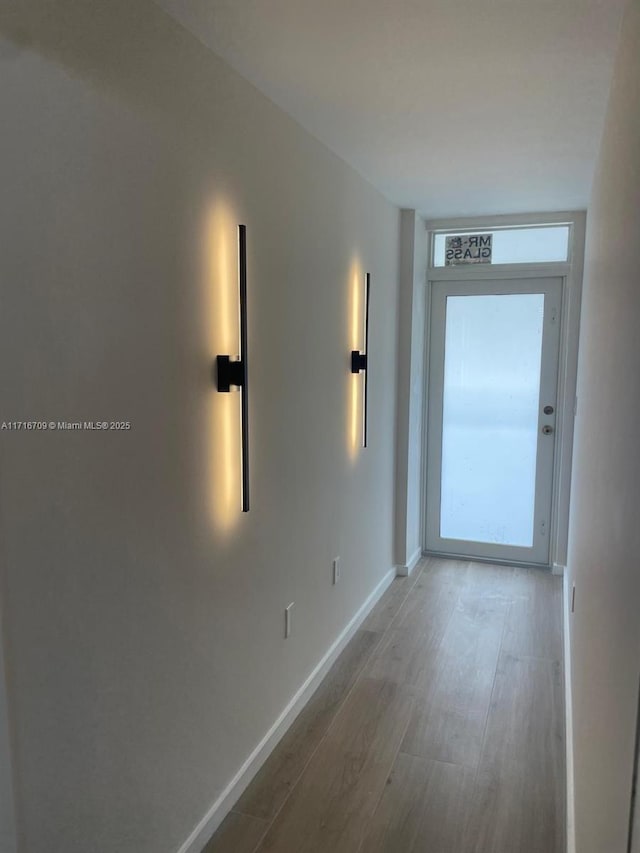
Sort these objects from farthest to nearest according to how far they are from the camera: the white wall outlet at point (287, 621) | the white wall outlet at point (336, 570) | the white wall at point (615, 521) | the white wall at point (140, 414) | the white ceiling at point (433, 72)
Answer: the white wall outlet at point (336, 570) → the white wall outlet at point (287, 621) → the white ceiling at point (433, 72) → the white wall at point (140, 414) → the white wall at point (615, 521)

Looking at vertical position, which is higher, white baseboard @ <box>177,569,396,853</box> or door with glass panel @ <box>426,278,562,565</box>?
door with glass panel @ <box>426,278,562,565</box>

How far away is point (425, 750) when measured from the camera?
2424 millimetres

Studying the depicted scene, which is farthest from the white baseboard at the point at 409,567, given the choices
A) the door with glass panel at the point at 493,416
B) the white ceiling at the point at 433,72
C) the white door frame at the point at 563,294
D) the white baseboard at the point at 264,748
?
the white ceiling at the point at 433,72

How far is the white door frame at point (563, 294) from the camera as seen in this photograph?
13.1 feet

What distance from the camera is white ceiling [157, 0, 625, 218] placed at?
1612 millimetres

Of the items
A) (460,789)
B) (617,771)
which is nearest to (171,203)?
(617,771)

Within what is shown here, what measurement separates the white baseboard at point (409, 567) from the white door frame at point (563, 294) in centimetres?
96

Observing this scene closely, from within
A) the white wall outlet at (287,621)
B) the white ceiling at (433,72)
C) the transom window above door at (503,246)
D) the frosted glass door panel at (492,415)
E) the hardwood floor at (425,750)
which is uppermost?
the white ceiling at (433,72)

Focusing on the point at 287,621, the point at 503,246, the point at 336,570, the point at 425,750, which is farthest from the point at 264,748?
the point at 503,246

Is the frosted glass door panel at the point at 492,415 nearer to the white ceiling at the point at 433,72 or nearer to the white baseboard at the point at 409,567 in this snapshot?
the white baseboard at the point at 409,567

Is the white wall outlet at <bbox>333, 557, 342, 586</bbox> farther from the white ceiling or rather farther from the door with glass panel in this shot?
the white ceiling

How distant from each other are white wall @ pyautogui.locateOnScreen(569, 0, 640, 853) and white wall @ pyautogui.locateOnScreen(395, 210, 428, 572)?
1976 mm

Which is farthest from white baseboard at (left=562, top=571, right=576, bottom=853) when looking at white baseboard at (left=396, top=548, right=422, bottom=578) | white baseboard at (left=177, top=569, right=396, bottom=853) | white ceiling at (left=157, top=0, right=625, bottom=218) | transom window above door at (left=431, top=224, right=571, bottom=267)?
transom window above door at (left=431, top=224, right=571, bottom=267)

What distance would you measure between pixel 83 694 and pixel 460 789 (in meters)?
1.51
